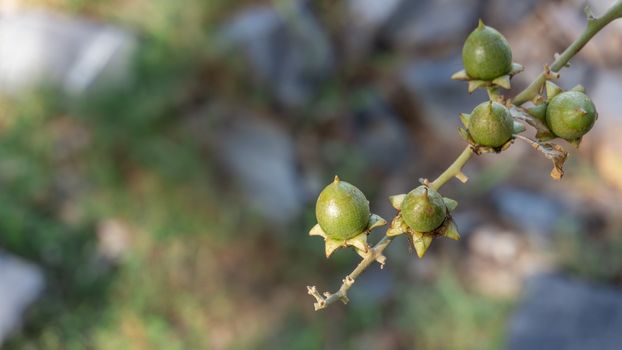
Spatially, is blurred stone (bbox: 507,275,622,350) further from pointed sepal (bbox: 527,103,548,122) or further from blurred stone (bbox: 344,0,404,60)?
pointed sepal (bbox: 527,103,548,122)

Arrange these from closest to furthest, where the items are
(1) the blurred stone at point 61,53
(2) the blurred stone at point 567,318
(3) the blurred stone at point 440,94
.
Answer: (2) the blurred stone at point 567,318 < (1) the blurred stone at point 61,53 < (3) the blurred stone at point 440,94

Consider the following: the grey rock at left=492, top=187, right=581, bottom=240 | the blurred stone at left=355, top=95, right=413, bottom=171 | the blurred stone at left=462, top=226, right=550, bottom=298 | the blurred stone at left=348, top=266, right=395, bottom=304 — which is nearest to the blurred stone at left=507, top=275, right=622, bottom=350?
the blurred stone at left=462, top=226, right=550, bottom=298

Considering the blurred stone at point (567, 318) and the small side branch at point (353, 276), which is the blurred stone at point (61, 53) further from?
the small side branch at point (353, 276)

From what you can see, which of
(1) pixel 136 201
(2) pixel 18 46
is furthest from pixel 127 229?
(2) pixel 18 46

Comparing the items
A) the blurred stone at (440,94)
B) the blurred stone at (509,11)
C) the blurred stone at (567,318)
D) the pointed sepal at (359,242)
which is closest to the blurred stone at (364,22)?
the blurred stone at (440,94)

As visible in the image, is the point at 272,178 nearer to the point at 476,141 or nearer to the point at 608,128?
the point at 608,128

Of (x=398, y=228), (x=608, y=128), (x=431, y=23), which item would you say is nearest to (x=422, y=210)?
(x=398, y=228)

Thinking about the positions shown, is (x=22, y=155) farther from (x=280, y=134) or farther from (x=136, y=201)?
(x=280, y=134)
